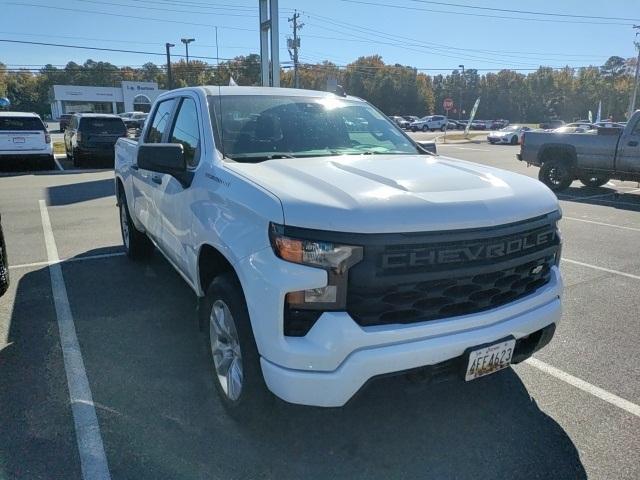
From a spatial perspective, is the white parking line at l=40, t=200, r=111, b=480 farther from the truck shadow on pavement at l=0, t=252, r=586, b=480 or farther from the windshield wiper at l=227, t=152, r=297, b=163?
the windshield wiper at l=227, t=152, r=297, b=163

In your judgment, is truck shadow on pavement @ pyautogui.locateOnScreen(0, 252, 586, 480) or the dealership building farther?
the dealership building

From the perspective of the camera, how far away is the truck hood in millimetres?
2238

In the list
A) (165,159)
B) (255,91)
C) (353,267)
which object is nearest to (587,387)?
→ (353,267)

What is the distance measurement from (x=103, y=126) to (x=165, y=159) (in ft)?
48.7

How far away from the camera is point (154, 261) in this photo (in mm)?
6008

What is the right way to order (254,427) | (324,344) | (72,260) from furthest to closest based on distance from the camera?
(72,260) < (254,427) < (324,344)

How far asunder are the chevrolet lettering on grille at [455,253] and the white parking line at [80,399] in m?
1.73

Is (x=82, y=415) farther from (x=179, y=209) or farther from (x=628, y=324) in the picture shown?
(x=628, y=324)

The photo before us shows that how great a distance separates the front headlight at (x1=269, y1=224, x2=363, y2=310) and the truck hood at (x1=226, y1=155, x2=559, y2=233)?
8 cm

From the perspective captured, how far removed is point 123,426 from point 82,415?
289 mm

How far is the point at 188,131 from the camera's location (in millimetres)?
3764

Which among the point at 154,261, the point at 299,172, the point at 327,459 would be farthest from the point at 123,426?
the point at 154,261

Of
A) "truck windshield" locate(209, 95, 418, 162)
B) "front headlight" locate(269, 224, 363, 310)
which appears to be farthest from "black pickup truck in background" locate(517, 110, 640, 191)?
"front headlight" locate(269, 224, 363, 310)

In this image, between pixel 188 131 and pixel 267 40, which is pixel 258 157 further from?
pixel 267 40
